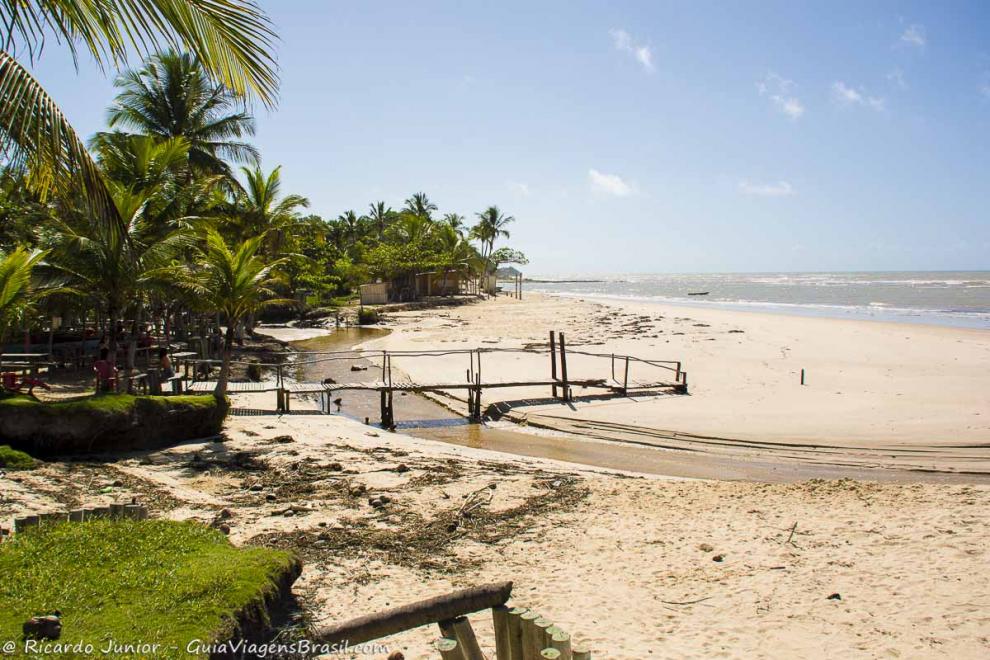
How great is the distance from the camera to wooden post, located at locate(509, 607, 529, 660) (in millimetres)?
4227

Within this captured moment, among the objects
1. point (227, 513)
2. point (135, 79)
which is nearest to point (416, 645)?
point (227, 513)

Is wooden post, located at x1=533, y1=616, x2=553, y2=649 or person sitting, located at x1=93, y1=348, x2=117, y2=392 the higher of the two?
person sitting, located at x1=93, y1=348, x2=117, y2=392

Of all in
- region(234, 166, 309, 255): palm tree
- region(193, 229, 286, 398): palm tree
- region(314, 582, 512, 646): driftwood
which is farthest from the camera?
region(234, 166, 309, 255): palm tree

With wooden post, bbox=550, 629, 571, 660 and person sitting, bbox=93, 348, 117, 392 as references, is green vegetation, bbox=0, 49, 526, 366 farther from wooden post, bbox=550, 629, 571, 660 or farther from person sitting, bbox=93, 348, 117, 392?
wooden post, bbox=550, 629, 571, 660

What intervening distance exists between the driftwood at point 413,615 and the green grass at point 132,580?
26.3 inches

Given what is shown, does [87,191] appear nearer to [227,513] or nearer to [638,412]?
[227,513]

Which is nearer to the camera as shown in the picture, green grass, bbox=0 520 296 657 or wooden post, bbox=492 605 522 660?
green grass, bbox=0 520 296 657

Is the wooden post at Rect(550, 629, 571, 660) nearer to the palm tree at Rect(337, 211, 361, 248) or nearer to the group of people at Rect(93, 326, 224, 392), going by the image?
the group of people at Rect(93, 326, 224, 392)

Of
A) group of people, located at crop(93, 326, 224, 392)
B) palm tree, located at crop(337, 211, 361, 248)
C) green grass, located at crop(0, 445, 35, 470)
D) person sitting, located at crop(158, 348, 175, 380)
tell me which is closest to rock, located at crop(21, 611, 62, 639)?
green grass, located at crop(0, 445, 35, 470)

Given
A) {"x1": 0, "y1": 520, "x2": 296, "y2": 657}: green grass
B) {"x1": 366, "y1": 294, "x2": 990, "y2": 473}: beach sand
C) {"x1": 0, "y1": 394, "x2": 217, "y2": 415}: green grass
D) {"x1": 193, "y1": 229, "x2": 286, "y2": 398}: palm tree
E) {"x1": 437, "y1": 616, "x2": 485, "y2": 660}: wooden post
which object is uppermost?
{"x1": 193, "y1": 229, "x2": 286, "y2": 398}: palm tree

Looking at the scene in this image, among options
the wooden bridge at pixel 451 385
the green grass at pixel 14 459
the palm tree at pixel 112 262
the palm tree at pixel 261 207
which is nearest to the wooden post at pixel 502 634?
the green grass at pixel 14 459

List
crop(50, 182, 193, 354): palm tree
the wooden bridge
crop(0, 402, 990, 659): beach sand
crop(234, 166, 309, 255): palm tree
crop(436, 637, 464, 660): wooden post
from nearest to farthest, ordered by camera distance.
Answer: crop(436, 637, 464, 660): wooden post, crop(0, 402, 990, 659): beach sand, crop(50, 182, 193, 354): palm tree, the wooden bridge, crop(234, 166, 309, 255): palm tree

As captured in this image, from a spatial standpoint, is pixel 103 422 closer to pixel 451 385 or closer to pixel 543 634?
pixel 451 385

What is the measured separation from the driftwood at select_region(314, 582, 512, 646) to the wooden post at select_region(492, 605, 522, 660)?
16 centimetres
